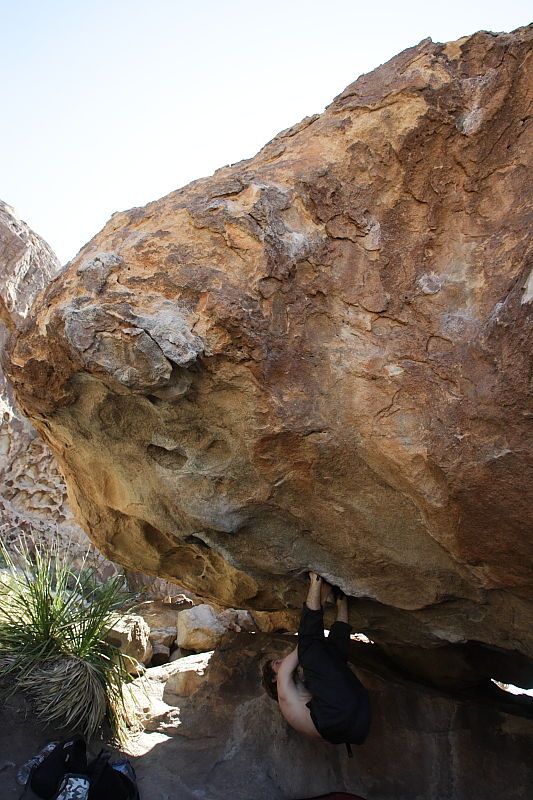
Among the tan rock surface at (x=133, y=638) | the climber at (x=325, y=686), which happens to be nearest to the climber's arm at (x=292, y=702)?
the climber at (x=325, y=686)

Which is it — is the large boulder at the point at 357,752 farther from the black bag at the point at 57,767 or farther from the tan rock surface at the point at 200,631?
the tan rock surface at the point at 200,631

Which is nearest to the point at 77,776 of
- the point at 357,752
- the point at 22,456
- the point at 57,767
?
the point at 57,767

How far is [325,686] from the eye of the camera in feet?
11.0

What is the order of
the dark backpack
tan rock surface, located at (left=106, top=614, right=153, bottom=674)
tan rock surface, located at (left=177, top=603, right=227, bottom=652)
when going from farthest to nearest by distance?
tan rock surface, located at (left=177, top=603, right=227, bottom=652) < tan rock surface, located at (left=106, top=614, right=153, bottom=674) < the dark backpack

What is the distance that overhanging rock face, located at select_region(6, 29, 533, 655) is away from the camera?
8.34 ft

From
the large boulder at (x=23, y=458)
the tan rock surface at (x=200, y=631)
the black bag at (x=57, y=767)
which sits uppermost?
the large boulder at (x=23, y=458)

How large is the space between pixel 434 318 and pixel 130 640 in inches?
172

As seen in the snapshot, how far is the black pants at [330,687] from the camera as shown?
329 cm

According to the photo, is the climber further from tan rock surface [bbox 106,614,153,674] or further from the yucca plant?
tan rock surface [bbox 106,614,153,674]

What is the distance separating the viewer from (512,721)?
3873 millimetres

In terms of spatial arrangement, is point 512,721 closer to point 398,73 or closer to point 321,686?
point 321,686

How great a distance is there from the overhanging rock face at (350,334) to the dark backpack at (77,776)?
139cm

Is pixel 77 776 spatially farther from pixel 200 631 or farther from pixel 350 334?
pixel 200 631

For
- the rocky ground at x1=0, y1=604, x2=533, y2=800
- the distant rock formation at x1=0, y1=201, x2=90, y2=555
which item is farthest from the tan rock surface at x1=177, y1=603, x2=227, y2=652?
the distant rock formation at x1=0, y1=201, x2=90, y2=555
